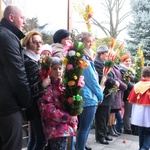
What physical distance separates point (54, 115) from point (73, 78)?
0.44 meters

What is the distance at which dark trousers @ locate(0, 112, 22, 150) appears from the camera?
2.44 meters

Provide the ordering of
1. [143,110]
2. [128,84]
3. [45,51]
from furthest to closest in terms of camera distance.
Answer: [128,84] < [143,110] < [45,51]

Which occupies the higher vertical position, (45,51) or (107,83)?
(45,51)

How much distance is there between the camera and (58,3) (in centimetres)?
446

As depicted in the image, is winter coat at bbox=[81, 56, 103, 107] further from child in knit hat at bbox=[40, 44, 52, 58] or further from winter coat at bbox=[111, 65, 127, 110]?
winter coat at bbox=[111, 65, 127, 110]

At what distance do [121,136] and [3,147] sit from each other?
3596 millimetres

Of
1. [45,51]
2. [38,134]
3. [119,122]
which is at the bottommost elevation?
[119,122]

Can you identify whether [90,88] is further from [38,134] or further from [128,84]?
[128,84]

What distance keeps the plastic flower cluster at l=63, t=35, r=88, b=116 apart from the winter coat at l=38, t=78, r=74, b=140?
85 mm

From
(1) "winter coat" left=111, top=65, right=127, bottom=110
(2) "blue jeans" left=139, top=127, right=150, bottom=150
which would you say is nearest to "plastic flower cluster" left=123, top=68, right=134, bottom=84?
(1) "winter coat" left=111, top=65, right=127, bottom=110

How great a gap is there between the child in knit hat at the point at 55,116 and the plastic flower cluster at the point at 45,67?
0.54 ft

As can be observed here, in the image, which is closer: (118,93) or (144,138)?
(144,138)

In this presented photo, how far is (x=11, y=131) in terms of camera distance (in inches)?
97.0

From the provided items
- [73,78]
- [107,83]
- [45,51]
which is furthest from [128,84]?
[73,78]
